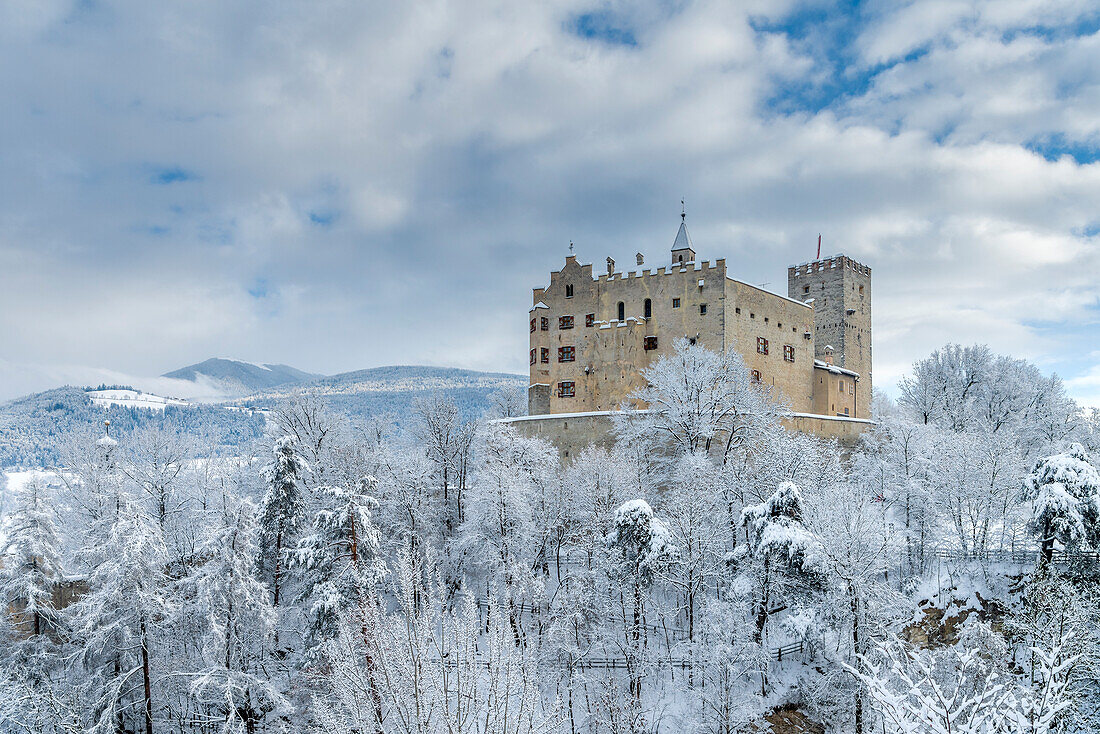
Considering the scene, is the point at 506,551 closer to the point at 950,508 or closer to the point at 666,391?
the point at 666,391

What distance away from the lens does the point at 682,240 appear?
169ft

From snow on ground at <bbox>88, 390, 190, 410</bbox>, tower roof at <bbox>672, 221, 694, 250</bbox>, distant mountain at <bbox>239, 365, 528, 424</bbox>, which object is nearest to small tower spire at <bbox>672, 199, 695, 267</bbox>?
tower roof at <bbox>672, 221, 694, 250</bbox>

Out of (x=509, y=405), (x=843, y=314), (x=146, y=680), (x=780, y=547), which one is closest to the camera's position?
(x=146, y=680)

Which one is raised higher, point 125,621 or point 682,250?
point 682,250

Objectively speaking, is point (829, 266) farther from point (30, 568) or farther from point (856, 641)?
point (30, 568)

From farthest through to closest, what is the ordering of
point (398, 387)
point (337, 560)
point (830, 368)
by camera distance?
1. point (398, 387)
2. point (830, 368)
3. point (337, 560)

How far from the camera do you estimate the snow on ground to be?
14738 cm

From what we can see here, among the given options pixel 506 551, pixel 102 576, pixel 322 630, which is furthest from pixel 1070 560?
pixel 102 576

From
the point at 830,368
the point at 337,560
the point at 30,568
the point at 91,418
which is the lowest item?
the point at 30,568

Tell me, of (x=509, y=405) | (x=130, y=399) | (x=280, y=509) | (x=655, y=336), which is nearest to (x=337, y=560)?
(x=280, y=509)

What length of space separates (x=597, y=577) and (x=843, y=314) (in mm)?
37149

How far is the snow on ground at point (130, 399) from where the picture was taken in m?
147

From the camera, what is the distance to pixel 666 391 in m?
41.4

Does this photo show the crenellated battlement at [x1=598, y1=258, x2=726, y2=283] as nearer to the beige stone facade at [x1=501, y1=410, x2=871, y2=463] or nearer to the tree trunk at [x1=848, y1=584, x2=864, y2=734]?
the beige stone facade at [x1=501, y1=410, x2=871, y2=463]
